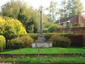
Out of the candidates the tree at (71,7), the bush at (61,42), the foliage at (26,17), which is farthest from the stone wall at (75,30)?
the tree at (71,7)

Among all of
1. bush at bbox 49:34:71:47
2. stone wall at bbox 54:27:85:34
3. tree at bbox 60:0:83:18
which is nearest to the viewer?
Result: bush at bbox 49:34:71:47

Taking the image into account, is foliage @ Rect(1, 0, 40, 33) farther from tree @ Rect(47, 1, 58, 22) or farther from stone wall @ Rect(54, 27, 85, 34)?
tree @ Rect(47, 1, 58, 22)

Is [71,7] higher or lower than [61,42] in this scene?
higher

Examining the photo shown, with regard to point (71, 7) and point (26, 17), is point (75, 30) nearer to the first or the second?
point (26, 17)

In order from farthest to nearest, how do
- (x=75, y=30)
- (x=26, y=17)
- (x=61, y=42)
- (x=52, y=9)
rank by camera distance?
(x=52, y=9) < (x=26, y=17) < (x=75, y=30) < (x=61, y=42)

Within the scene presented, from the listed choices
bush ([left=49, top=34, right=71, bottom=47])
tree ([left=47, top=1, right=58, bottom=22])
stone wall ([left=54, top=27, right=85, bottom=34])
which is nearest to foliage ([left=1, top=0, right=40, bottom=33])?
stone wall ([left=54, top=27, right=85, bottom=34])

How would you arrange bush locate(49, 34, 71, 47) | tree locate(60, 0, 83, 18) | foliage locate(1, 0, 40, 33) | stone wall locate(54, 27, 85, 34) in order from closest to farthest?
1. bush locate(49, 34, 71, 47)
2. stone wall locate(54, 27, 85, 34)
3. foliage locate(1, 0, 40, 33)
4. tree locate(60, 0, 83, 18)

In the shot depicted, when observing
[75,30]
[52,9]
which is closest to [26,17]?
[75,30]

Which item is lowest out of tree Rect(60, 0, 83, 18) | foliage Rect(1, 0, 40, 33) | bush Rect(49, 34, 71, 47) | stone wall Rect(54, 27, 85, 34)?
bush Rect(49, 34, 71, 47)

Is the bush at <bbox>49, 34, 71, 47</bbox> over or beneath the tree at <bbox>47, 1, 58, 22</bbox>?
beneath

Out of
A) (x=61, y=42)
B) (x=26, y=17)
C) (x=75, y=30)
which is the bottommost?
(x=61, y=42)

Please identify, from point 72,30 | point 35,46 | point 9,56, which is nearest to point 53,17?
point 72,30

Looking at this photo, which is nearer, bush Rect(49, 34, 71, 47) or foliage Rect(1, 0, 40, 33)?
bush Rect(49, 34, 71, 47)

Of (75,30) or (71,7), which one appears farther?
(71,7)
